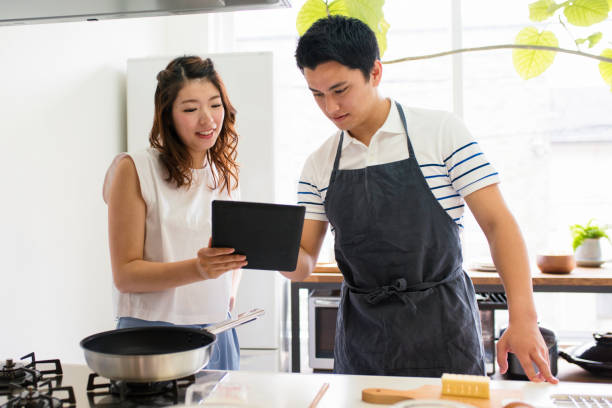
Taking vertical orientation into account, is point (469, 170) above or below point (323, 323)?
above

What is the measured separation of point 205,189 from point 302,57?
18.2 inches

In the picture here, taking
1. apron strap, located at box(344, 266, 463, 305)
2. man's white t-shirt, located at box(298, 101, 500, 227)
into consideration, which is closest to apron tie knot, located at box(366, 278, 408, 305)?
apron strap, located at box(344, 266, 463, 305)

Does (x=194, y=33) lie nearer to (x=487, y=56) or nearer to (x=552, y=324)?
(x=487, y=56)

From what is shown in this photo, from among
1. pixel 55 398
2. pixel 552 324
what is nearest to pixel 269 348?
pixel 552 324

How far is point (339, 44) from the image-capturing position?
1.32 m

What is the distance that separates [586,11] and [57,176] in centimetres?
199

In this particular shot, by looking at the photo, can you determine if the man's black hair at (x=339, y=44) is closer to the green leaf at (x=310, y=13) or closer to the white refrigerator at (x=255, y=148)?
the green leaf at (x=310, y=13)

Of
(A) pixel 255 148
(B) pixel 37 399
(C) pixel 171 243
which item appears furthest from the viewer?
(A) pixel 255 148

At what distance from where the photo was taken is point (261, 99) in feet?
9.43

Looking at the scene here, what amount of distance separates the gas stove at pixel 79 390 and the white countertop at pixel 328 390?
0.07 m

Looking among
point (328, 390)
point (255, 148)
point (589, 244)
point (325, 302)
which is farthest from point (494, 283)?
point (328, 390)

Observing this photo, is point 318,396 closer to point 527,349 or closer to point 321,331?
point 527,349

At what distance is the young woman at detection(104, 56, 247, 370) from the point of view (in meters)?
1.44

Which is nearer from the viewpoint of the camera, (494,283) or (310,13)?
(310,13)
